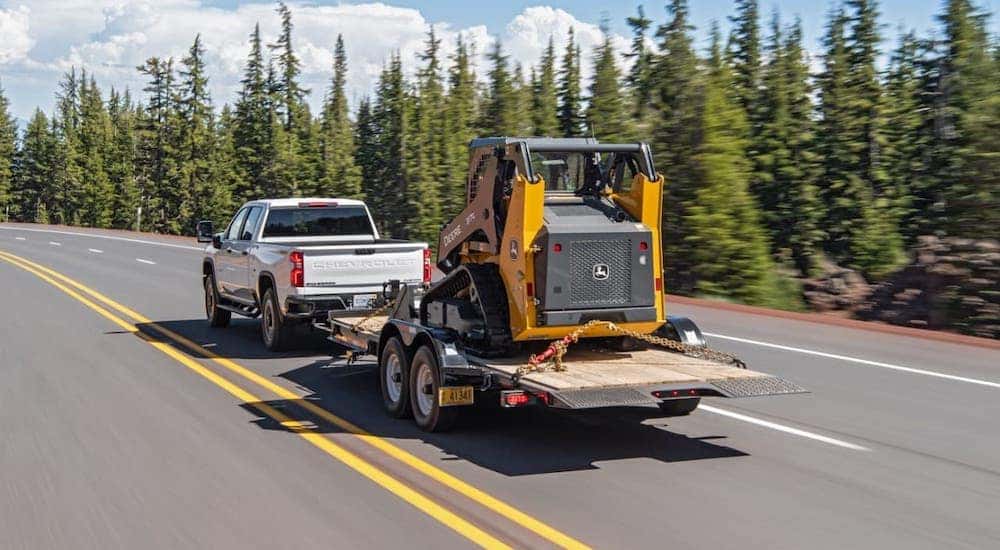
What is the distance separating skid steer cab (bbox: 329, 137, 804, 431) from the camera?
320 inches

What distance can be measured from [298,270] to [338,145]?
6544cm

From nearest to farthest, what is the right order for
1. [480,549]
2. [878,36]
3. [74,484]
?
[480,549] → [74,484] → [878,36]

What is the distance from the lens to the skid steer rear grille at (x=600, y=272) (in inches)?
335

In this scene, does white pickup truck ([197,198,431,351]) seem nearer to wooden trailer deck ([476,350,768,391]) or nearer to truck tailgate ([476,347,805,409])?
wooden trailer deck ([476,350,768,391])

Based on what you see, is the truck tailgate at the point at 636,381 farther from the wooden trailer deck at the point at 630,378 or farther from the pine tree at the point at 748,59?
the pine tree at the point at 748,59

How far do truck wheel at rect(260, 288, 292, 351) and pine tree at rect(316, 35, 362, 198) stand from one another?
53.9 metres

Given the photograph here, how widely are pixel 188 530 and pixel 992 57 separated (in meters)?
21.9

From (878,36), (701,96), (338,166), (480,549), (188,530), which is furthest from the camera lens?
(338,166)

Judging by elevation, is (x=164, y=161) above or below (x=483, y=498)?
above

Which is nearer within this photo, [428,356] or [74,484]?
[74,484]

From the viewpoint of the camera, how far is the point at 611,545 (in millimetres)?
5777

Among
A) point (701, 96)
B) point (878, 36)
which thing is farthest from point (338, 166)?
point (701, 96)

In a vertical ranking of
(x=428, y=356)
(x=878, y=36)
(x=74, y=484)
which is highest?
(x=878, y=36)

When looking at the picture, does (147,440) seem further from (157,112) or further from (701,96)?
(157,112)
